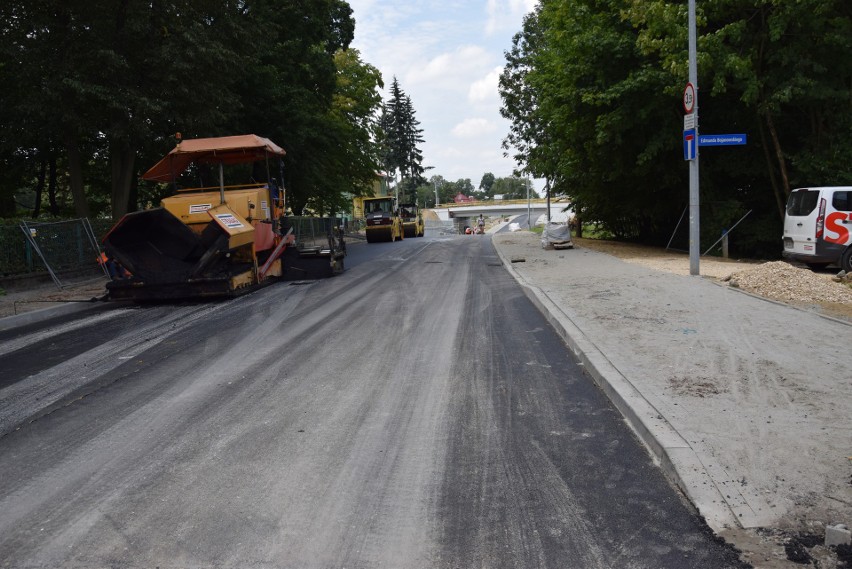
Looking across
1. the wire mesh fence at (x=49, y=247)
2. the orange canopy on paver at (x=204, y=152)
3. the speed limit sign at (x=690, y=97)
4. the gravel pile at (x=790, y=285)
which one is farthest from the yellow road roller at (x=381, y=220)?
the gravel pile at (x=790, y=285)

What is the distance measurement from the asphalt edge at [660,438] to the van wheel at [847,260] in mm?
9328

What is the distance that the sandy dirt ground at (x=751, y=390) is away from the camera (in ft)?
11.0

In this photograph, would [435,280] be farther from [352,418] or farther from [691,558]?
[691,558]

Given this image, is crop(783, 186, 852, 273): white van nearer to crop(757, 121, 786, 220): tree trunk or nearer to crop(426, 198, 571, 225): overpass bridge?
crop(757, 121, 786, 220): tree trunk

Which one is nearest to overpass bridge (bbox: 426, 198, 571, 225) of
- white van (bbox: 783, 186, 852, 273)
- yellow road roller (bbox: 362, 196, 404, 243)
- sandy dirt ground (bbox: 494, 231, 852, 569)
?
yellow road roller (bbox: 362, 196, 404, 243)

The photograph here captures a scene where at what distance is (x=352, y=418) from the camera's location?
5207 millimetres

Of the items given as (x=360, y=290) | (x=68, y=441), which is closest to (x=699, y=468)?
(x=68, y=441)

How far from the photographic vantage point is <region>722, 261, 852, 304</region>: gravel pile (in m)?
9.96

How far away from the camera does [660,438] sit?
426 centimetres

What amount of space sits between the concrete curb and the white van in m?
14.7

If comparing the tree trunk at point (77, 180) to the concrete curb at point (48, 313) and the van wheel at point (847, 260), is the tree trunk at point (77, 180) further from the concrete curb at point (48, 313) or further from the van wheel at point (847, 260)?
the van wheel at point (847, 260)

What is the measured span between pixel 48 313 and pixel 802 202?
15969 mm

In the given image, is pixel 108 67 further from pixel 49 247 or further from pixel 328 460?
pixel 328 460

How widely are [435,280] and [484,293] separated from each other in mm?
2731
